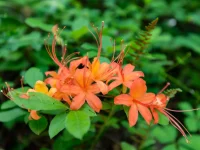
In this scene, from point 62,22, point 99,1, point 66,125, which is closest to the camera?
point 66,125

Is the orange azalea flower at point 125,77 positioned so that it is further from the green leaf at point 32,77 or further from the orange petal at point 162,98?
the green leaf at point 32,77

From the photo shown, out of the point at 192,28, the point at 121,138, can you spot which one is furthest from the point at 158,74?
the point at 192,28

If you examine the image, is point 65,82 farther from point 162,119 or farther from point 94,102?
point 162,119

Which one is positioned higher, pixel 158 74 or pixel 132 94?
pixel 132 94

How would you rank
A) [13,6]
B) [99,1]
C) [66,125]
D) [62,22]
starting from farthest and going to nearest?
1. [99,1]
2. [13,6]
3. [62,22]
4. [66,125]

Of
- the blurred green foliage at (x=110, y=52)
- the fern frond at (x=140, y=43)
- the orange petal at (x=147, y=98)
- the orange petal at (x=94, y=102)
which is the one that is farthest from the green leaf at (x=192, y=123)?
the orange petal at (x=94, y=102)

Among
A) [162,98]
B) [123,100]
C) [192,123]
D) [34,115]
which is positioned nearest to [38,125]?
[34,115]

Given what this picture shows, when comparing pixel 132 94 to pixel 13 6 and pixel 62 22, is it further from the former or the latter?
pixel 13 6

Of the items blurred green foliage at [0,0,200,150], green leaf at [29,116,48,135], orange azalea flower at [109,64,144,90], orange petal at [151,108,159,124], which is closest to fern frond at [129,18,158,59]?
blurred green foliage at [0,0,200,150]
